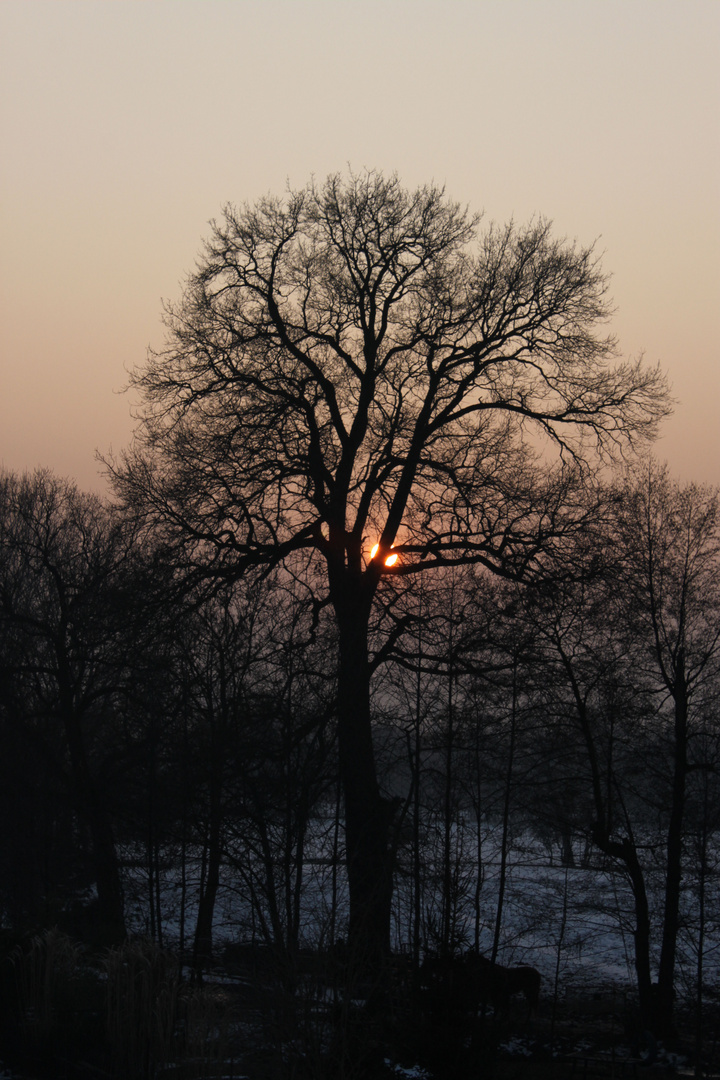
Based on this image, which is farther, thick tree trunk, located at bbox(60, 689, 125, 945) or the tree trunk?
thick tree trunk, located at bbox(60, 689, 125, 945)

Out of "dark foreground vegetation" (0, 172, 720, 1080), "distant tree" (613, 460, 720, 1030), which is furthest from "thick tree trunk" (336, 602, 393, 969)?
"distant tree" (613, 460, 720, 1030)

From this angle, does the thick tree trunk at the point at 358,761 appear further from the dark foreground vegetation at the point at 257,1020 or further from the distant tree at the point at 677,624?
the distant tree at the point at 677,624

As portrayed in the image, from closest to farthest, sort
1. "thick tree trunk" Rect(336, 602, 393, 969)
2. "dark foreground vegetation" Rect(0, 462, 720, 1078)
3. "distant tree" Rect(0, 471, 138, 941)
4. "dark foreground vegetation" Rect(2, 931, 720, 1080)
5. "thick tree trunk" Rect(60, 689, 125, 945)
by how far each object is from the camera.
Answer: "dark foreground vegetation" Rect(2, 931, 720, 1080) → "dark foreground vegetation" Rect(0, 462, 720, 1078) → "thick tree trunk" Rect(336, 602, 393, 969) → "distant tree" Rect(0, 471, 138, 941) → "thick tree trunk" Rect(60, 689, 125, 945)

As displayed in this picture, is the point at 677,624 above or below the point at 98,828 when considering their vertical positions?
above

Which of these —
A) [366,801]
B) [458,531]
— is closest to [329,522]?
[458,531]

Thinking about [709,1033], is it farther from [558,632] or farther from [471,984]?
[471,984]

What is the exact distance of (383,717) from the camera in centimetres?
1842

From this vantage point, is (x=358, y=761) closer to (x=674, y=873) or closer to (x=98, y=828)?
(x=674, y=873)

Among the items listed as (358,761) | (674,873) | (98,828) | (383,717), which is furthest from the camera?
(98,828)

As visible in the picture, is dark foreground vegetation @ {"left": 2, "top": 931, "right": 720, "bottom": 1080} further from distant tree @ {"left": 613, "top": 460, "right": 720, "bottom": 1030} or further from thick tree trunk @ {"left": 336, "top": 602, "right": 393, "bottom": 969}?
distant tree @ {"left": 613, "top": 460, "right": 720, "bottom": 1030}

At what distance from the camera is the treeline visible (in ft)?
54.0

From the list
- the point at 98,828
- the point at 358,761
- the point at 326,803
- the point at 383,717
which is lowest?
the point at 98,828

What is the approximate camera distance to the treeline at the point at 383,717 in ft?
54.0

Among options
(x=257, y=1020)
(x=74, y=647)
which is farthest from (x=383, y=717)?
(x=257, y=1020)
